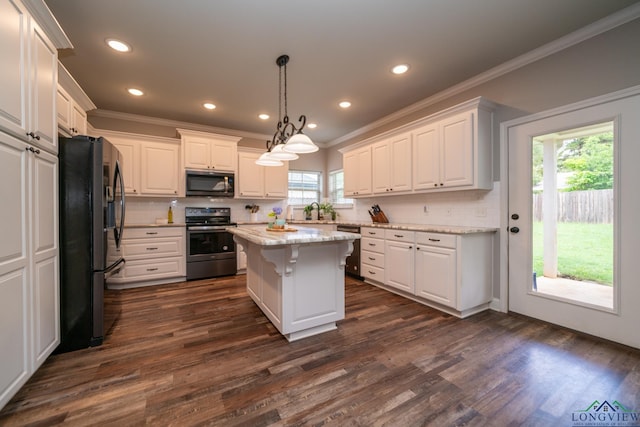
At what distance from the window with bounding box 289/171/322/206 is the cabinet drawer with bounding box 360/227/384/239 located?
2146 mm

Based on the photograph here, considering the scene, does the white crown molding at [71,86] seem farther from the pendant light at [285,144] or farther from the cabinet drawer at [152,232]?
the pendant light at [285,144]

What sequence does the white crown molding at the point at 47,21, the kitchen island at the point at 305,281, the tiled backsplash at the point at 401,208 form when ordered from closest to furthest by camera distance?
the white crown molding at the point at 47,21, the kitchen island at the point at 305,281, the tiled backsplash at the point at 401,208

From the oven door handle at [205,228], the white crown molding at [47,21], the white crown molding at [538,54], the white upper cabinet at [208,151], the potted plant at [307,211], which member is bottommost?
the oven door handle at [205,228]

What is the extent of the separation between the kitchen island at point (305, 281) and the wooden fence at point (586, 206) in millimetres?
2026

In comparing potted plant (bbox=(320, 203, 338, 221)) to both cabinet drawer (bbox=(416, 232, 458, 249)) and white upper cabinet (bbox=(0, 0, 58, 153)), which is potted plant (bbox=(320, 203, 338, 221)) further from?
white upper cabinet (bbox=(0, 0, 58, 153))

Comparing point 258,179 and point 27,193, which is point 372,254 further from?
point 27,193

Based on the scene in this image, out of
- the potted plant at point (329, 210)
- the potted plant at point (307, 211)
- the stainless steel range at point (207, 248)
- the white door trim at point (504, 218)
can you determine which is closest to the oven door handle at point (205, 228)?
the stainless steel range at point (207, 248)

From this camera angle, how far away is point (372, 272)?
3836 millimetres

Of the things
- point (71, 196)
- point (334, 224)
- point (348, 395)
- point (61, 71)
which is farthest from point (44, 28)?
point (334, 224)

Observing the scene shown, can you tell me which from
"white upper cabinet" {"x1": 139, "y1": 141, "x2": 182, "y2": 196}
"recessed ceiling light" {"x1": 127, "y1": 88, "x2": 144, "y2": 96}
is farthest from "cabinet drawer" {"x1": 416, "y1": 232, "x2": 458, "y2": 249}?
"recessed ceiling light" {"x1": 127, "y1": 88, "x2": 144, "y2": 96}

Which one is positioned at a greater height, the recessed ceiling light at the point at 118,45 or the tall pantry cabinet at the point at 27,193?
A: the recessed ceiling light at the point at 118,45

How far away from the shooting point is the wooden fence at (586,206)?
223 centimetres

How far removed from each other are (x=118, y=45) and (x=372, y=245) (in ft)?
11.8

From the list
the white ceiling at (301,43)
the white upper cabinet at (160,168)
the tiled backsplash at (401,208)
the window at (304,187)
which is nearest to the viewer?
the white ceiling at (301,43)
